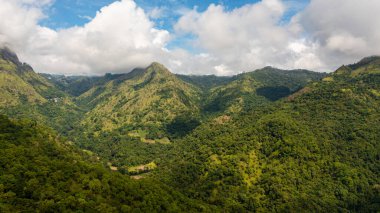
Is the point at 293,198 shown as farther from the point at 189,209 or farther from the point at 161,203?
the point at 161,203

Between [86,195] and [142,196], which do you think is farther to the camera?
[142,196]

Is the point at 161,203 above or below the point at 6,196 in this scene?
below

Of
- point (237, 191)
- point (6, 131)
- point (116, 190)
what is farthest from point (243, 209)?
point (6, 131)

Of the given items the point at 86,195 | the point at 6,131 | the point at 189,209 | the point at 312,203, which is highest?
the point at 6,131

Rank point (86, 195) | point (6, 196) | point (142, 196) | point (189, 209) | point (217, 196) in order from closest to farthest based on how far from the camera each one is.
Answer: point (6, 196) → point (86, 195) → point (142, 196) → point (189, 209) → point (217, 196)

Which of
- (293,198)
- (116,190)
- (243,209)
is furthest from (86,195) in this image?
(293,198)

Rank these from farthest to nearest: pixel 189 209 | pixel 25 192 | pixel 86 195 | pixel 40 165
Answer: pixel 189 209 → pixel 40 165 → pixel 86 195 → pixel 25 192

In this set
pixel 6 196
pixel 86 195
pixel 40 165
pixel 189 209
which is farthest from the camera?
pixel 189 209

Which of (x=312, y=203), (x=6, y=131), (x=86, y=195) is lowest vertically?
(x=312, y=203)

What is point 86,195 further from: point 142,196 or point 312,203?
point 312,203

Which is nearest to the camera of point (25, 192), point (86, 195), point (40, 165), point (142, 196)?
point (25, 192)
